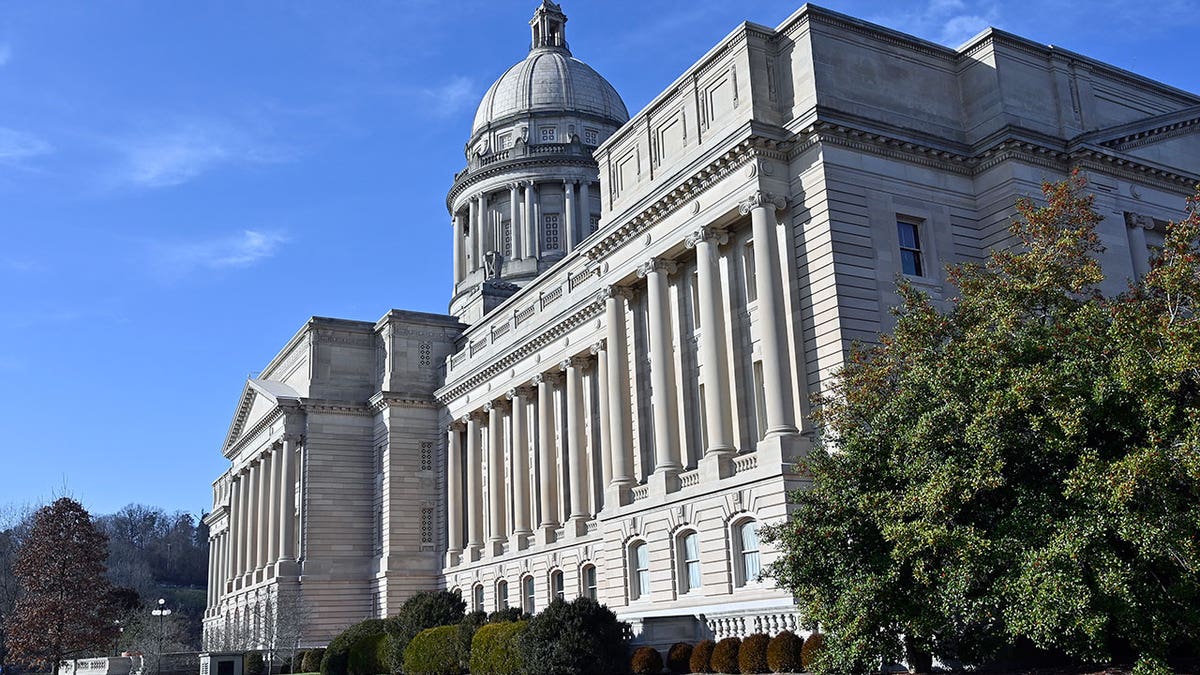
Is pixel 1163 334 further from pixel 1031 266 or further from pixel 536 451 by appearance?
pixel 536 451

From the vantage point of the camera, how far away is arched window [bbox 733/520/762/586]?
104 feet

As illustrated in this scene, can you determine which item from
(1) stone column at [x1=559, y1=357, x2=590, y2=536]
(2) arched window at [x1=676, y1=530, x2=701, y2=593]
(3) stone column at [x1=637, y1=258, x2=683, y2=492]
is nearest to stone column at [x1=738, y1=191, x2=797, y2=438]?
(3) stone column at [x1=637, y1=258, x2=683, y2=492]

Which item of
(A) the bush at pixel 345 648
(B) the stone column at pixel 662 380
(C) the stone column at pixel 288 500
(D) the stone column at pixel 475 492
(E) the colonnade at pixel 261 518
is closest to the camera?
(B) the stone column at pixel 662 380

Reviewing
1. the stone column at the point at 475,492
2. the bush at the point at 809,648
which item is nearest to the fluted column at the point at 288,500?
the stone column at the point at 475,492

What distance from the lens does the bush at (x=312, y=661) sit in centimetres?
5475

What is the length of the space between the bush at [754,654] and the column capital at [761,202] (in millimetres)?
12510

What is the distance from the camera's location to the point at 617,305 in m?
40.4

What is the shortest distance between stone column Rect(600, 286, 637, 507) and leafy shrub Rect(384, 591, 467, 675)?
7.36m

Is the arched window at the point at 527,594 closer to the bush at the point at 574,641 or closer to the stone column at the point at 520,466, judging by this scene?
the stone column at the point at 520,466

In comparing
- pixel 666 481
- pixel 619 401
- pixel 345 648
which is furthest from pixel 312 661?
pixel 666 481

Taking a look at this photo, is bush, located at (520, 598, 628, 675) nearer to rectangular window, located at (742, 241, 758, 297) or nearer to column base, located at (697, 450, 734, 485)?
column base, located at (697, 450, 734, 485)

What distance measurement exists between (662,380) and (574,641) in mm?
9986

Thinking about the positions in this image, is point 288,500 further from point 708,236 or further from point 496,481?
point 708,236

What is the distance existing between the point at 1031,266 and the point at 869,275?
28.9ft
